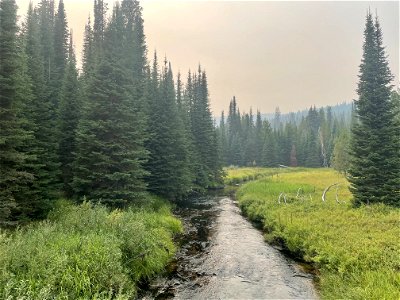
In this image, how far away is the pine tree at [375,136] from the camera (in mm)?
24109

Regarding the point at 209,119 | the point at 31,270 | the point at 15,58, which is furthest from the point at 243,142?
the point at 31,270

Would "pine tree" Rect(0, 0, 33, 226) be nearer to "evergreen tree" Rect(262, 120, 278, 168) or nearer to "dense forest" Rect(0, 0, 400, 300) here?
"dense forest" Rect(0, 0, 400, 300)

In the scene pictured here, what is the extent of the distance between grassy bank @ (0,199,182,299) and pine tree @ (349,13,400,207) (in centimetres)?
1772

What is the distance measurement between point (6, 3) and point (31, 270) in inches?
600

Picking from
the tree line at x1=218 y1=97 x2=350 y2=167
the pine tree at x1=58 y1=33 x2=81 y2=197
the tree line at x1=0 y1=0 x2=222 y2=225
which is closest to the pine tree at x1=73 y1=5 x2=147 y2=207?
the tree line at x1=0 y1=0 x2=222 y2=225

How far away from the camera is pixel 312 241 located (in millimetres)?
15414

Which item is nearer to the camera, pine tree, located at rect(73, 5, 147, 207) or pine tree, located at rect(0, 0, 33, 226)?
pine tree, located at rect(0, 0, 33, 226)

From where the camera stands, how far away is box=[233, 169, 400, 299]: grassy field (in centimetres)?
998

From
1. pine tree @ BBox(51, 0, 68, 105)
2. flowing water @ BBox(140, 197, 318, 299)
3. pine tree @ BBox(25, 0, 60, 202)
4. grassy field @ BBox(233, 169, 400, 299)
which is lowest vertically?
flowing water @ BBox(140, 197, 318, 299)

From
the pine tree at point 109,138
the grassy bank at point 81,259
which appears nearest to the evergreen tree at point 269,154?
the pine tree at point 109,138

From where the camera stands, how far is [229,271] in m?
14.1

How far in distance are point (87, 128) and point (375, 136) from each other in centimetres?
2316

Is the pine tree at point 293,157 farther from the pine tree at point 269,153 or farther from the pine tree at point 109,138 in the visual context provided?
the pine tree at point 109,138

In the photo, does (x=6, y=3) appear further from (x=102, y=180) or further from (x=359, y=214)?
(x=359, y=214)
